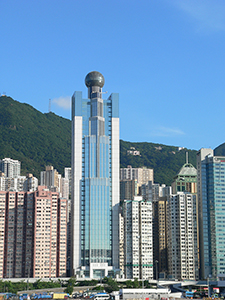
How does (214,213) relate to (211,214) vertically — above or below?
above

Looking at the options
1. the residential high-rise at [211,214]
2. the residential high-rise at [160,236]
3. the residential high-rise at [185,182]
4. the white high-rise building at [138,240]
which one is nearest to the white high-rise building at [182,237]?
the residential high-rise at [211,214]

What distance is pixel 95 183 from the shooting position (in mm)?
162000

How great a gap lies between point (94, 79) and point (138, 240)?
50.2 meters

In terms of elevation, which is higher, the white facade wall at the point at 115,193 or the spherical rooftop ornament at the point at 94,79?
the spherical rooftop ornament at the point at 94,79

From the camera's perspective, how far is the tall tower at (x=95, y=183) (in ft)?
517

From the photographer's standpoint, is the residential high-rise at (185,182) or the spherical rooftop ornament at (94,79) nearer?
the spherical rooftop ornament at (94,79)

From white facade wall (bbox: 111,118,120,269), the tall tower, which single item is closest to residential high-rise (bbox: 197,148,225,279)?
white facade wall (bbox: 111,118,120,269)

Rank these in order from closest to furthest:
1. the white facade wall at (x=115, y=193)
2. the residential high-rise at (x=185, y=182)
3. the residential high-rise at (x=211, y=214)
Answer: the residential high-rise at (x=211, y=214)
the white facade wall at (x=115, y=193)
the residential high-rise at (x=185, y=182)

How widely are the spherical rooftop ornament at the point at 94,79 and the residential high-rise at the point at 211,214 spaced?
3748cm

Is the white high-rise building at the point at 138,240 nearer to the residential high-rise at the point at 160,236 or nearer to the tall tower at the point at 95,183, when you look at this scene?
the tall tower at the point at 95,183

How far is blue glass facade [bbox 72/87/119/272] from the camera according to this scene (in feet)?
519

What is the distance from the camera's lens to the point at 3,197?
16275 centimetres

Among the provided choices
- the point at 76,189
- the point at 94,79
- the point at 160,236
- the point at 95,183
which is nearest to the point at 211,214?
the point at 160,236

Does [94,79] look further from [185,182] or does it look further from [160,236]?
[160,236]
